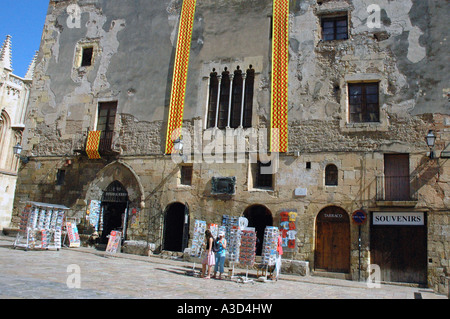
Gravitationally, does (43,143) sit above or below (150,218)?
above

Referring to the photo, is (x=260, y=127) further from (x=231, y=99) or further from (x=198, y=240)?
(x=198, y=240)

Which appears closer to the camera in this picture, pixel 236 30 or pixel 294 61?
pixel 294 61

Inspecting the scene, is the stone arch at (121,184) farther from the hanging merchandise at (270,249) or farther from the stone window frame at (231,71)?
the hanging merchandise at (270,249)

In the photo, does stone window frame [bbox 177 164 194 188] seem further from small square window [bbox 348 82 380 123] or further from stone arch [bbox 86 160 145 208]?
small square window [bbox 348 82 380 123]

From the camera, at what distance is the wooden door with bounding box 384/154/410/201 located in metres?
12.8

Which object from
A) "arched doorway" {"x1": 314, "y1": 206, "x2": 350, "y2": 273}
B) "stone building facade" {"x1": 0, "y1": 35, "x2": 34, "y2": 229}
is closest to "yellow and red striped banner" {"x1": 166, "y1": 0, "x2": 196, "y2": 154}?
"arched doorway" {"x1": 314, "y1": 206, "x2": 350, "y2": 273}

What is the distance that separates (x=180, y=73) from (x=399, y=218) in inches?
397

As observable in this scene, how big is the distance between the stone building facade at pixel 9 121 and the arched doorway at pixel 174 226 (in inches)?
808

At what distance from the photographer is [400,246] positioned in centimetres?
1255

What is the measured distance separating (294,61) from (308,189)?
4.98m

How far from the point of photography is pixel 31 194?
58.5ft

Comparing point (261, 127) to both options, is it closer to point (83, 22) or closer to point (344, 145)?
point (344, 145)

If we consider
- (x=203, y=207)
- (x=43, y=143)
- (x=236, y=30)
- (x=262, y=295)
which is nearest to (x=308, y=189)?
(x=203, y=207)

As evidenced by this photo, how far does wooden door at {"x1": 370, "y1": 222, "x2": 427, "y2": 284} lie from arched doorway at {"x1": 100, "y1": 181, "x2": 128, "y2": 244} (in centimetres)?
992
